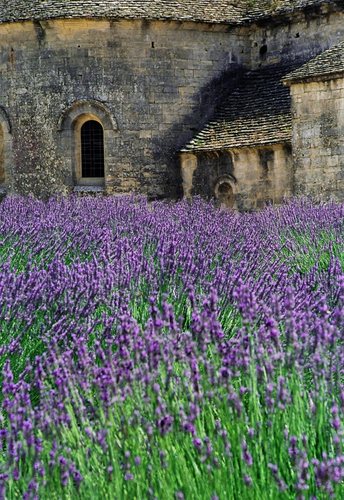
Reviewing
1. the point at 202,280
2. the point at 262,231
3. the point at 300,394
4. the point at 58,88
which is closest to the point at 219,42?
the point at 58,88

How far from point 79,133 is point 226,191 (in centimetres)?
320

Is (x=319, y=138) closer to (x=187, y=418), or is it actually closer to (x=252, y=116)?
(x=252, y=116)

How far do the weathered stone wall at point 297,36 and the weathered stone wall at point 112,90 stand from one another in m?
1.12

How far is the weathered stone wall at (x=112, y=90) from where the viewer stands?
19.5m

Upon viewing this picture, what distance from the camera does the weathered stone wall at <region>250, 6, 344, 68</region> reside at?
19.1 m

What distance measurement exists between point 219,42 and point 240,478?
17.7 m

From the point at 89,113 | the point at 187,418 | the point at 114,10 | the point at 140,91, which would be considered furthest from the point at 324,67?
the point at 187,418

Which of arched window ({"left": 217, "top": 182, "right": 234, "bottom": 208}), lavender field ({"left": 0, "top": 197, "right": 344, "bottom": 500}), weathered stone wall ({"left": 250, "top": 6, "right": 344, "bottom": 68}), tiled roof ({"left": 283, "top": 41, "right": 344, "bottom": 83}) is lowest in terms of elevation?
lavender field ({"left": 0, "top": 197, "right": 344, "bottom": 500})

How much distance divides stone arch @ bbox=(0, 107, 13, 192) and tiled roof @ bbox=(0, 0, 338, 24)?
1.95 metres

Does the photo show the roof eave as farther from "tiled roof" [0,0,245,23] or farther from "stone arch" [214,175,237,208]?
"tiled roof" [0,0,245,23]

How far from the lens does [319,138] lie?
16.5m

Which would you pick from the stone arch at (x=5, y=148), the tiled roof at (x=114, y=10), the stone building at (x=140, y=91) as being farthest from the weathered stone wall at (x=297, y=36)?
the stone arch at (x=5, y=148)

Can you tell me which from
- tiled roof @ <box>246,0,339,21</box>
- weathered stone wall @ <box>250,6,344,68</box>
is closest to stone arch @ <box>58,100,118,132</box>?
weathered stone wall @ <box>250,6,344,68</box>

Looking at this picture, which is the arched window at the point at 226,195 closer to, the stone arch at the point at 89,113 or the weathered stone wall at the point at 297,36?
the stone arch at the point at 89,113
